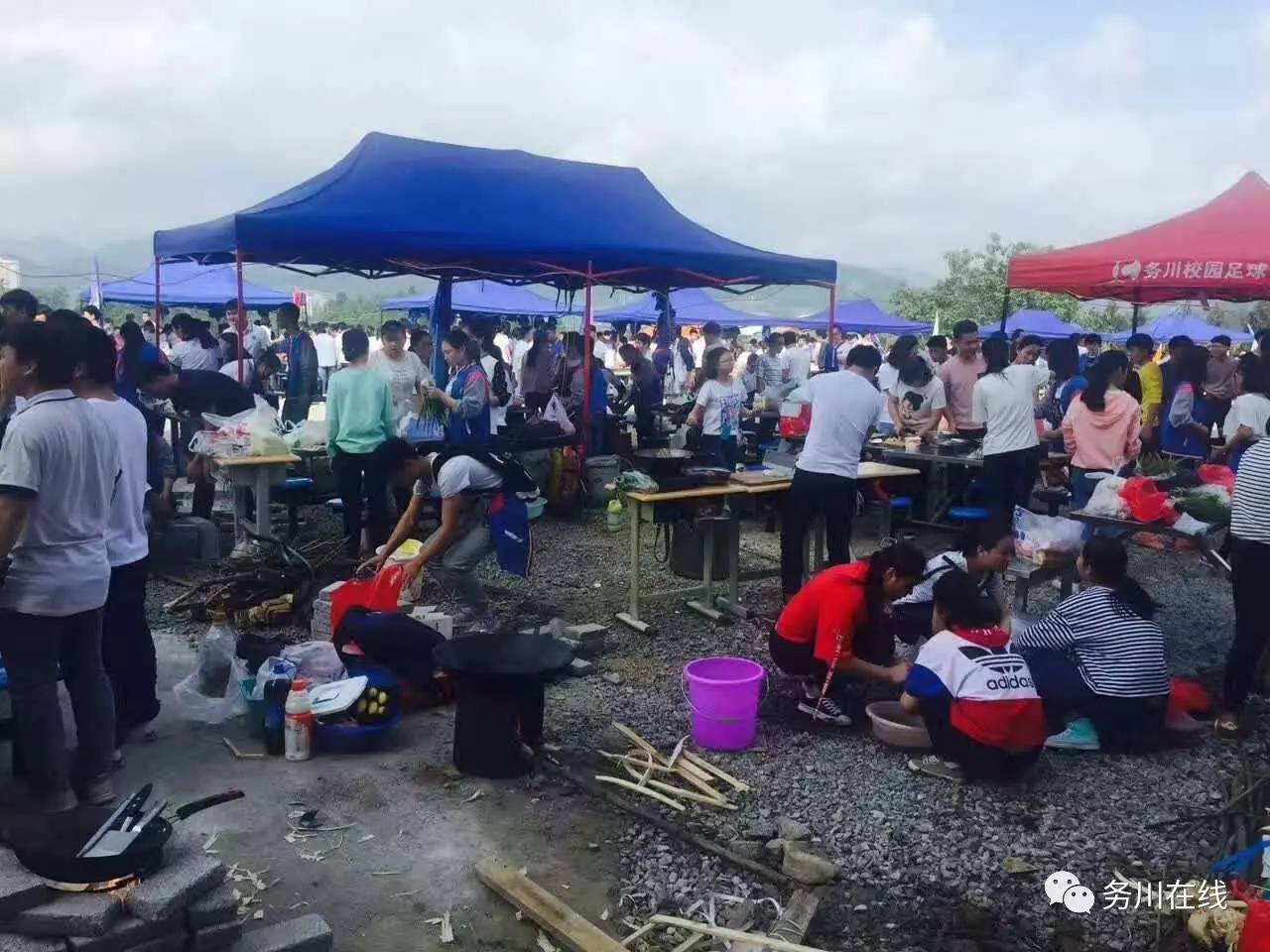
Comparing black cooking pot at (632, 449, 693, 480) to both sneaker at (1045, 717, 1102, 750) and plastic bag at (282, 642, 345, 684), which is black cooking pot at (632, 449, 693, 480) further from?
sneaker at (1045, 717, 1102, 750)

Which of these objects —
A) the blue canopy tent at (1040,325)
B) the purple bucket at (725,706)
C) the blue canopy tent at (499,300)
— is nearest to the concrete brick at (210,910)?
the purple bucket at (725,706)

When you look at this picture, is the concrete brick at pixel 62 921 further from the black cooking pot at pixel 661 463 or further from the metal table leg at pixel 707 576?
the metal table leg at pixel 707 576

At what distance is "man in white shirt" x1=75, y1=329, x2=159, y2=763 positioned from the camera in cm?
409

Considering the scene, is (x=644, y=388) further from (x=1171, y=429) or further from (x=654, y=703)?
(x=654, y=703)

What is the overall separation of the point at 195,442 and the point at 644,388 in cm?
650

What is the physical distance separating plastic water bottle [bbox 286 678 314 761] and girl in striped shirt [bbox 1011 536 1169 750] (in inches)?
133

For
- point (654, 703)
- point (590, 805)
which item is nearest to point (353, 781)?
point (590, 805)

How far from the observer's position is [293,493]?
829cm

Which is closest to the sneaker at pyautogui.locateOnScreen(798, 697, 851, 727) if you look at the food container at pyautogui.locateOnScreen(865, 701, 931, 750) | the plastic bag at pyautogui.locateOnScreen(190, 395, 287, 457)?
the food container at pyautogui.locateOnScreen(865, 701, 931, 750)

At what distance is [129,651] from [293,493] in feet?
12.4

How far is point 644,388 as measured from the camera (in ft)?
43.6

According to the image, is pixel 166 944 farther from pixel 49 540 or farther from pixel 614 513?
pixel 614 513

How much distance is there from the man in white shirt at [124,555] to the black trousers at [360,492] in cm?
295

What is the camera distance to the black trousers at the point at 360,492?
299 inches
